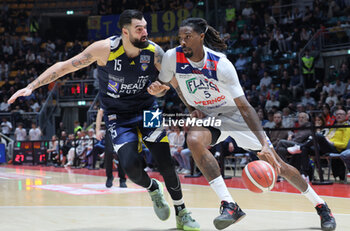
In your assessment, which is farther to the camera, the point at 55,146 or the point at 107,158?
the point at 55,146

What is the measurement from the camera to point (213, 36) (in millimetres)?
4621

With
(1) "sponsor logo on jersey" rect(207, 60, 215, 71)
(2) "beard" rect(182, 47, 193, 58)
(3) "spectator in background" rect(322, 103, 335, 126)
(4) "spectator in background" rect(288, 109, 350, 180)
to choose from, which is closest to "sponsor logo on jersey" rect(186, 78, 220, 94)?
(1) "sponsor logo on jersey" rect(207, 60, 215, 71)

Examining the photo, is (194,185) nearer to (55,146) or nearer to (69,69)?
(69,69)

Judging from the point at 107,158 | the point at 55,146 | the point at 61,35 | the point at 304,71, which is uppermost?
the point at 61,35

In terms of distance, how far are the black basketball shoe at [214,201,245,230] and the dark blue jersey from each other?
4.43ft

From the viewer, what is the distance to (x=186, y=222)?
14.0ft

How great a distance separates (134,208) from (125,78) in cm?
196

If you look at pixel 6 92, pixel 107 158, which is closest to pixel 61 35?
pixel 6 92

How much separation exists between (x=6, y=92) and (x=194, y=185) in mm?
15929

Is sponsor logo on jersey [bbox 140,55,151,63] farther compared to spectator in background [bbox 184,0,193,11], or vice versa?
spectator in background [bbox 184,0,193,11]

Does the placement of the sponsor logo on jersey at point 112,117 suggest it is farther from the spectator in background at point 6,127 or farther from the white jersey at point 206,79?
the spectator in background at point 6,127

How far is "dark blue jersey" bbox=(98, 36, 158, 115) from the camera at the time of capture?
4492 mm

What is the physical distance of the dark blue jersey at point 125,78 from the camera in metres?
4.49

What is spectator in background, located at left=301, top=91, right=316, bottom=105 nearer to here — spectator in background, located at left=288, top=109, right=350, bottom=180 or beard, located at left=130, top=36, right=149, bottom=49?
spectator in background, located at left=288, top=109, right=350, bottom=180
